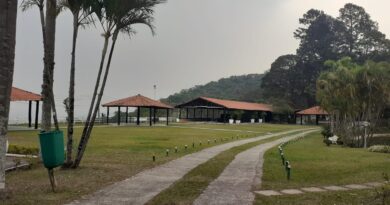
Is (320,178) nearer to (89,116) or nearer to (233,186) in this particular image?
(233,186)

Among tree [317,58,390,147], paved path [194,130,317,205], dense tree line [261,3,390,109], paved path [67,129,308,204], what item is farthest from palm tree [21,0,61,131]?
dense tree line [261,3,390,109]

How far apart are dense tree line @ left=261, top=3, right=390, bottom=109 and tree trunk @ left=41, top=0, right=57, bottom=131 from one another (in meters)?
72.1

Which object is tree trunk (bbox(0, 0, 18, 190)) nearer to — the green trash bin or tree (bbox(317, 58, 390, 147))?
the green trash bin

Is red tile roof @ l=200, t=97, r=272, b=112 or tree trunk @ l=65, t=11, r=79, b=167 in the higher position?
red tile roof @ l=200, t=97, r=272, b=112

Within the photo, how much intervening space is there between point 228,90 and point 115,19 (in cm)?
10181

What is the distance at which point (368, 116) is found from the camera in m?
31.4

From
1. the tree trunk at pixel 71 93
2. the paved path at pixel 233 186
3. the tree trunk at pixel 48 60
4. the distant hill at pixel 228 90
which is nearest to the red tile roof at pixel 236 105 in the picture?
the distant hill at pixel 228 90

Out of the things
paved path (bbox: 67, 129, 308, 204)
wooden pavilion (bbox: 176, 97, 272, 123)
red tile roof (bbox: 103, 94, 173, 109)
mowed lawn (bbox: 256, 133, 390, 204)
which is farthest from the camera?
wooden pavilion (bbox: 176, 97, 272, 123)

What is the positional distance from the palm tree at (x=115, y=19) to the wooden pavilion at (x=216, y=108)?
160 feet

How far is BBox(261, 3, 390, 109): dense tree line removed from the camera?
86.0 meters

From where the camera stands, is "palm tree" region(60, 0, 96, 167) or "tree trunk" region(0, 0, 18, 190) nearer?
"tree trunk" region(0, 0, 18, 190)

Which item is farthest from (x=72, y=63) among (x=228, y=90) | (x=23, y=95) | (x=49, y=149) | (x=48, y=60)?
(x=228, y=90)

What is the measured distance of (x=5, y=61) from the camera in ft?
25.9

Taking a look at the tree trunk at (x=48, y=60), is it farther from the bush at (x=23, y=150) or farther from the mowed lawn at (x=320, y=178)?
the mowed lawn at (x=320, y=178)
